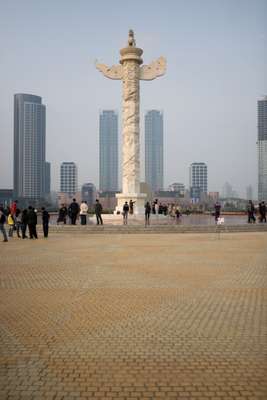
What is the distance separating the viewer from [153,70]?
26719 millimetres

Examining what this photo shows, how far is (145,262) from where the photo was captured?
984cm

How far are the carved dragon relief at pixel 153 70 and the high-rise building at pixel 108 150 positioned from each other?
11971 centimetres

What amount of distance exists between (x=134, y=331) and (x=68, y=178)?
402 feet

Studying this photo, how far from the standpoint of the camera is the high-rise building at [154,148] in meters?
157

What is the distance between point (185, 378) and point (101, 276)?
4.62 metres

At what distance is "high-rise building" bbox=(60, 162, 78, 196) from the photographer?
410ft

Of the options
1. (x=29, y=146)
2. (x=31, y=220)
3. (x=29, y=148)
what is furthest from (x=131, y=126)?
(x=29, y=146)

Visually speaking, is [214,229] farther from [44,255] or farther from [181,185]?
[181,185]

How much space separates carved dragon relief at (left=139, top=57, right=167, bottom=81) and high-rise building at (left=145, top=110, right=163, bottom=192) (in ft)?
409

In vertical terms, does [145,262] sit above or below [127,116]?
below

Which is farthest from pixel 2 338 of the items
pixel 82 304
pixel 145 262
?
pixel 145 262

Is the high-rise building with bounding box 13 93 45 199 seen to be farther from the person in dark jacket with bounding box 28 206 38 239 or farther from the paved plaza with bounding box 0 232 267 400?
the paved plaza with bounding box 0 232 267 400

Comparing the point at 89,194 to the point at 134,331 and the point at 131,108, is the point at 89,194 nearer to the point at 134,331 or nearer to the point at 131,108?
the point at 131,108

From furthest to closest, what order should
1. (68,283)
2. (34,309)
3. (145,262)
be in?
1. (145,262)
2. (68,283)
3. (34,309)
